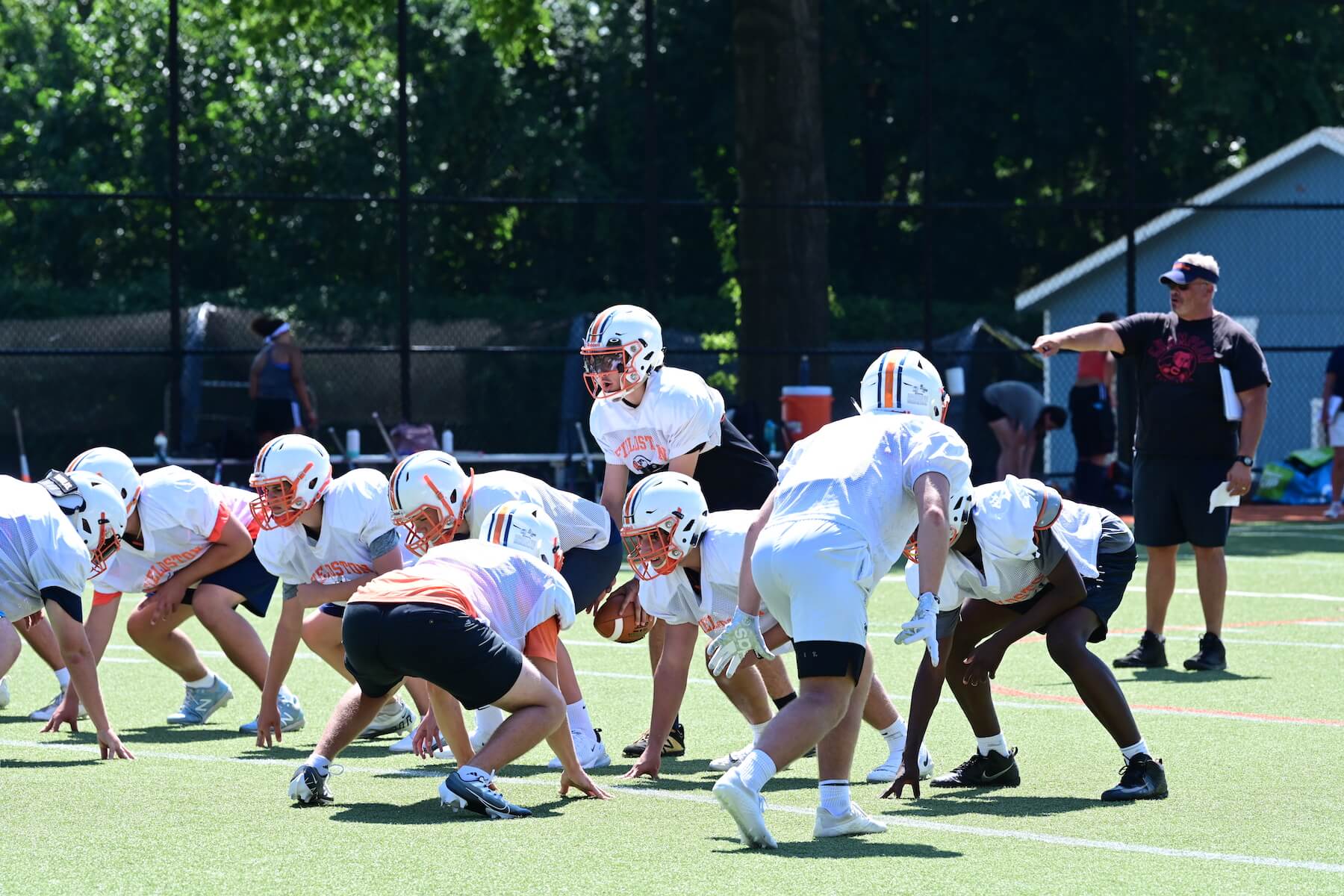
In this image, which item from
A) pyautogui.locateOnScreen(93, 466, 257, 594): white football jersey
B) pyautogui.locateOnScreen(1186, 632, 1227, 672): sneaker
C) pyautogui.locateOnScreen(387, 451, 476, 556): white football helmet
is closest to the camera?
pyautogui.locateOnScreen(387, 451, 476, 556): white football helmet

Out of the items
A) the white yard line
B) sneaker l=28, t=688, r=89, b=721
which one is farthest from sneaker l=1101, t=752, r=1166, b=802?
sneaker l=28, t=688, r=89, b=721

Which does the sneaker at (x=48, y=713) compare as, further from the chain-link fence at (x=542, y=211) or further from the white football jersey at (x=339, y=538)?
the chain-link fence at (x=542, y=211)

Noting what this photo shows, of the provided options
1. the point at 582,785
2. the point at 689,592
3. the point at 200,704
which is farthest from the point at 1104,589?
the point at 200,704

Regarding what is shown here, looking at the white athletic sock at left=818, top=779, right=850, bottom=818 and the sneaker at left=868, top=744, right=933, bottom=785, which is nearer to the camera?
the white athletic sock at left=818, top=779, right=850, bottom=818

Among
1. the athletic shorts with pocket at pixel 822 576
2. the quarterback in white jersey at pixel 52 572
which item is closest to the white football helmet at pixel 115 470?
the quarterback in white jersey at pixel 52 572

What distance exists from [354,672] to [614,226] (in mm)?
30495

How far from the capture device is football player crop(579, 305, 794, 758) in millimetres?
8586

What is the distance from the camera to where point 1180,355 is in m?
10.9

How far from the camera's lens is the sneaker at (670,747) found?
8.41 m

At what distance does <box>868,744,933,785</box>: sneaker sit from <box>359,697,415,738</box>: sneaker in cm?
249

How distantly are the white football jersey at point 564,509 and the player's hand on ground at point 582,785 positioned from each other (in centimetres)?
147

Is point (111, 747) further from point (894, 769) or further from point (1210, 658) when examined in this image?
point (1210, 658)

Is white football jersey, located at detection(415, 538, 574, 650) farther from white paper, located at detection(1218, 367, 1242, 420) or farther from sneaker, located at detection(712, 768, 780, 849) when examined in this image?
white paper, located at detection(1218, 367, 1242, 420)

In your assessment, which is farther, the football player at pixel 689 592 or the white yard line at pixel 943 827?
the football player at pixel 689 592
